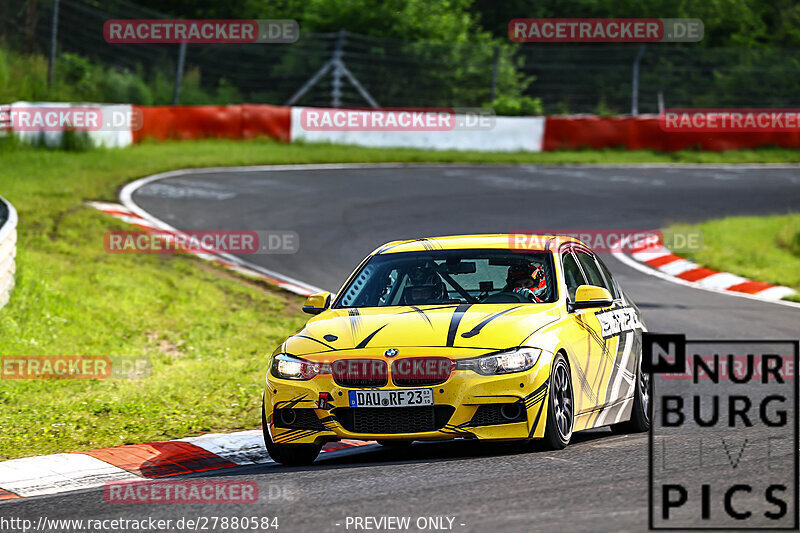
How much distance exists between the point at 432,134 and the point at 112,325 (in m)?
19.2

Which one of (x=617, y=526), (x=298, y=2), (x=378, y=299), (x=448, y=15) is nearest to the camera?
(x=617, y=526)

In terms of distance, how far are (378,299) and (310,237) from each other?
1027 centimetres

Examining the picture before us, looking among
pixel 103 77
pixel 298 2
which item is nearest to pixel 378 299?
pixel 103 77

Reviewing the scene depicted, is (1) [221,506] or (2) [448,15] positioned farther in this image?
(2) [448,15]

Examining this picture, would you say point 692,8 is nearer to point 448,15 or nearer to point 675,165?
point 448,15

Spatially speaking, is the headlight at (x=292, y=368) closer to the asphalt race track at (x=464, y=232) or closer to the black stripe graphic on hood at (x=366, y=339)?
the black stripe graphic on hood at (x=366, y=339)

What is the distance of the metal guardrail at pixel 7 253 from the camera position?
12.6 metres

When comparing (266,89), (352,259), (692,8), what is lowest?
(352,259)

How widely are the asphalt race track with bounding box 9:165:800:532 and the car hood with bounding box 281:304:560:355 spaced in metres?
0.69

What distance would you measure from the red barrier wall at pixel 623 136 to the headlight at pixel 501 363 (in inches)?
990

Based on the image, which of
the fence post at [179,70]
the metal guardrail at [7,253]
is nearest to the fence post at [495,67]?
the fence post at [179,70]

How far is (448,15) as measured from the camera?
4381 centimetres

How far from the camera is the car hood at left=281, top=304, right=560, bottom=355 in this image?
715cm

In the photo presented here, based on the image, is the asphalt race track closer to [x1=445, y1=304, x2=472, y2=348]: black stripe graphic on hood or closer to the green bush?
[x1=445, y1=304, x2=472, y2=348]: black stripe graphic on hood
